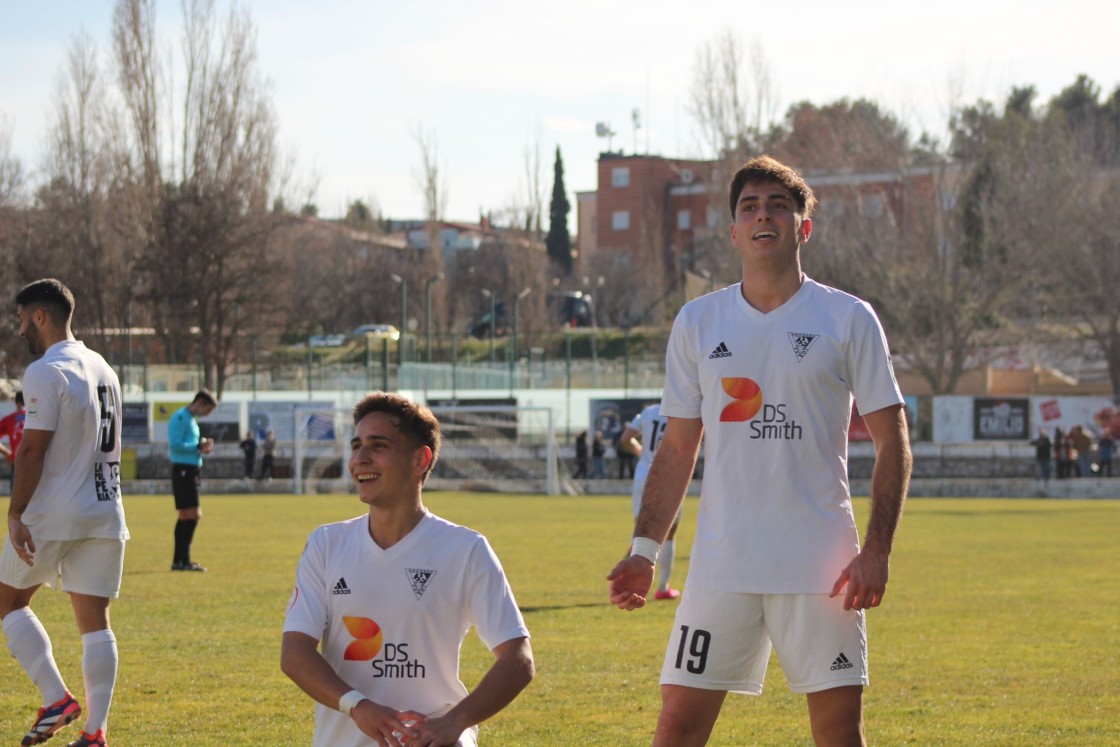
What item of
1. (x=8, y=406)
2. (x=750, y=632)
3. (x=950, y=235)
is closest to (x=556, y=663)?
(x=750, y=632)

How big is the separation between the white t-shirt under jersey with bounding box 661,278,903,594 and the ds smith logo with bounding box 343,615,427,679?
1.01 metres

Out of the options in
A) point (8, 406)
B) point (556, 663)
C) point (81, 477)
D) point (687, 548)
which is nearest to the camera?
point (81, 477)

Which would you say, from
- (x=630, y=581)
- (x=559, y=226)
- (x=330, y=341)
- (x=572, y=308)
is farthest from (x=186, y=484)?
(x=559, y=226)

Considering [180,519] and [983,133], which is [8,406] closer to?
[180,519]

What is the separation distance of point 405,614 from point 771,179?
1827 mm

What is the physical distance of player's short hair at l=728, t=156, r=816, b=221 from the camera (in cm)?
495

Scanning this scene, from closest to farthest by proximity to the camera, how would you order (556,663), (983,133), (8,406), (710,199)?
(556,663)
(8,406)
(983,133)
(710,199)

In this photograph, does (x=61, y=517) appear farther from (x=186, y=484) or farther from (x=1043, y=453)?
(x=1043, y=453)

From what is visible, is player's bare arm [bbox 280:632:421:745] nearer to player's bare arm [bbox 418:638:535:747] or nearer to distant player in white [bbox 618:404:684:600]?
player's bare arm [bbox 418:638:535:747]

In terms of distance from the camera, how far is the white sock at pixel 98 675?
7102 millimetres

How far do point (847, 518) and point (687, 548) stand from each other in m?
18.3

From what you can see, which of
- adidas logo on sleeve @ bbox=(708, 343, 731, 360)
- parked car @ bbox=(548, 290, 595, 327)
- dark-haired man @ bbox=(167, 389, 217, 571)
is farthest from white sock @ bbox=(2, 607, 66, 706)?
parked car @ bbox=(548, 290, 595, 327)

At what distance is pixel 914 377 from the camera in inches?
2422

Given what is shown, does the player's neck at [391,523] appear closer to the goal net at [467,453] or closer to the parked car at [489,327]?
the goal net at [467,453]
